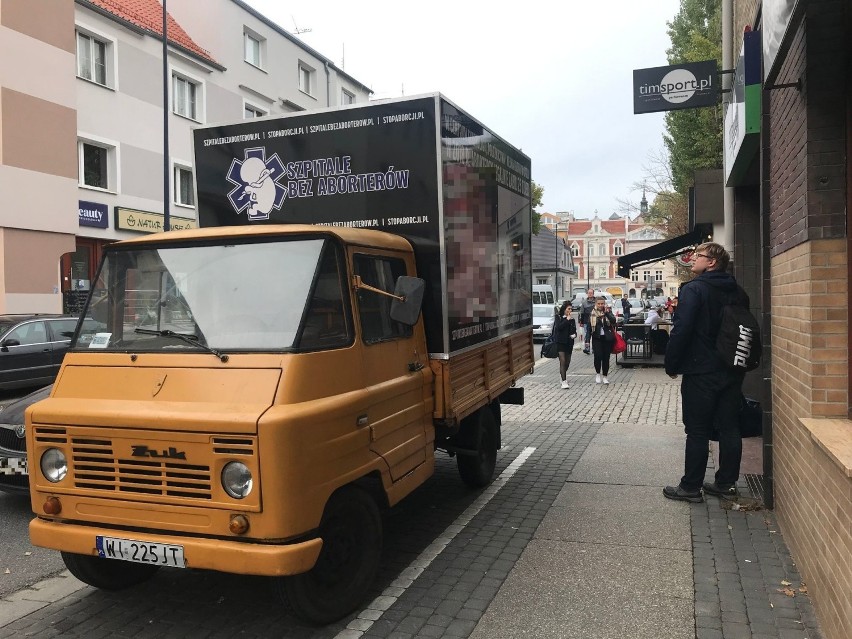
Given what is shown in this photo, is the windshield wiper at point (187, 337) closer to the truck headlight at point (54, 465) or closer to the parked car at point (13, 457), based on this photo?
the truck headlight at point (54, 465)

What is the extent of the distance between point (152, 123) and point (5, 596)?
2065 centimetres

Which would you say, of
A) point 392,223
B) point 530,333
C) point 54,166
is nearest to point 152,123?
point 54,166

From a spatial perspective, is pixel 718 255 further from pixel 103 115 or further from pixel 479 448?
pixel 103 115

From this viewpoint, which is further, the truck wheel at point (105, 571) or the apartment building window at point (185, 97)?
the apartment building window at point (185, 97)

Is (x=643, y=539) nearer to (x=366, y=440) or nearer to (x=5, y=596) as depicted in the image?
(x=366, y=440)

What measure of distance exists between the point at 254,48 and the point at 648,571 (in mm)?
28574

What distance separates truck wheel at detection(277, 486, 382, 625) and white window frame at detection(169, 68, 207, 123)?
22563mm

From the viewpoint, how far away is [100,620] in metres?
3.97

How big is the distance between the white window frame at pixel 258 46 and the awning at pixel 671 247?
18887 mm

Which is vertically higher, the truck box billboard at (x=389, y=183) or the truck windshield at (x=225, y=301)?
the truck box billboard at (x=389, y=183)

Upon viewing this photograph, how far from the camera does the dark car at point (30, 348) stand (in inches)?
498

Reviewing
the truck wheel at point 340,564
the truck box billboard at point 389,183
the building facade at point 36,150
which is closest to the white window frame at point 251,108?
the building facade at point 36,150

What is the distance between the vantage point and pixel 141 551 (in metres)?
3.50

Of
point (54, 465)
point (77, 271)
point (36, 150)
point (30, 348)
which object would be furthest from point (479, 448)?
point (77, 271)
